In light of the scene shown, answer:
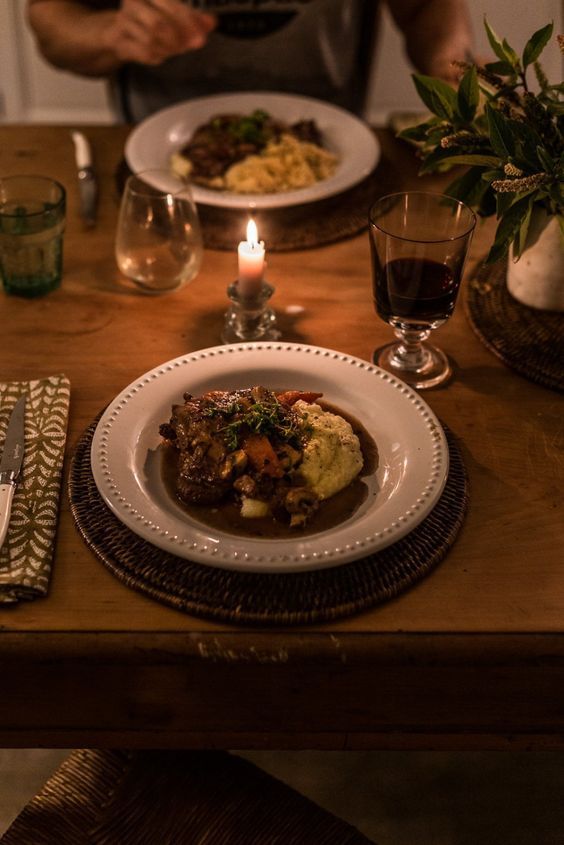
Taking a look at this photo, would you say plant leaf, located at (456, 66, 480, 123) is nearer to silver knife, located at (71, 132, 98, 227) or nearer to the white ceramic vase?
the white ceramic vase

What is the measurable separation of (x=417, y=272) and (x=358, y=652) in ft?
1.80

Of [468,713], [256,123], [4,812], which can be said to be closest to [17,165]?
[256,123]

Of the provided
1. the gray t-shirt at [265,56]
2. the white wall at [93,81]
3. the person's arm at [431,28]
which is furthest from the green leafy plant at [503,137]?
the white wall at [93,81]

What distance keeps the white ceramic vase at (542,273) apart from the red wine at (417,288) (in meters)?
0.17

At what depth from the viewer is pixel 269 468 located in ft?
3.41

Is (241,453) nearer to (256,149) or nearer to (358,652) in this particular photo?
(358,652)

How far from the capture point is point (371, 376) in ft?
3.99

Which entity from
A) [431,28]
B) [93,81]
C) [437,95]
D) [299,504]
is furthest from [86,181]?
[93,81]

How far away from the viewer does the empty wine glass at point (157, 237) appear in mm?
1429

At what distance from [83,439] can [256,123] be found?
3.06 ft

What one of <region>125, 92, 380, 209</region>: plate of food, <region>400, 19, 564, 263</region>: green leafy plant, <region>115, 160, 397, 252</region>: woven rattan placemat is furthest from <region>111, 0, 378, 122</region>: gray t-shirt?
<region>400, 19, 564, 263</region>: green leafy plant

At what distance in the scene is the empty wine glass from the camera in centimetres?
143

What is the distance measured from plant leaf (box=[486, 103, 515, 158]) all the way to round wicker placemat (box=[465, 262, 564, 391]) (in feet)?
0.97

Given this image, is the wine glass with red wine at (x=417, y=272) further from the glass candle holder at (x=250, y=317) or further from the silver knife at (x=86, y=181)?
the silver knife at (x=86, y=181)
